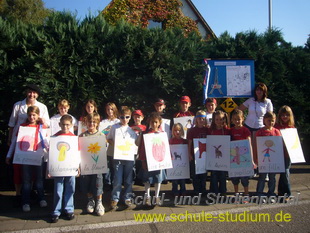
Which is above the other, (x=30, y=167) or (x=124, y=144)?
(x=124, y=144)

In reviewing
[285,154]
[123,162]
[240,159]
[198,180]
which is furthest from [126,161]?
[285,154]

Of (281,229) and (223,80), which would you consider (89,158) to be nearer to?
(281,229)

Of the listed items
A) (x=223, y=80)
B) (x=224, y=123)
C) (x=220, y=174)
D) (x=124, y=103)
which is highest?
(x=223, y=80)

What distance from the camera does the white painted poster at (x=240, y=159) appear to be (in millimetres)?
4668

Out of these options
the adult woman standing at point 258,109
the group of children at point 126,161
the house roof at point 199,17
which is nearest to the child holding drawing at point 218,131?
the group of children at point 126,161

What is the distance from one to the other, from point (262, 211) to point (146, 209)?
1.88 meters

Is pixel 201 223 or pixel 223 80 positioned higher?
pixel 223 80

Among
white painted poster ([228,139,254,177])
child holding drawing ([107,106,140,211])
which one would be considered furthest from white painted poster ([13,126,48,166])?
white painted poster ([228,139,254,177])

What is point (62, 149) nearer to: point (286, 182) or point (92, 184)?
point (92, 184)

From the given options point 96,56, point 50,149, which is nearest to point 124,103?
point 96,56

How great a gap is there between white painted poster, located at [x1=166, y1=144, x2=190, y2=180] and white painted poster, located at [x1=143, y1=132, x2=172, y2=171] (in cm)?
23

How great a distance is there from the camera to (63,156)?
421cm

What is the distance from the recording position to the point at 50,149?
422 cm

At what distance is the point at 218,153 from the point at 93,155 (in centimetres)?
212
